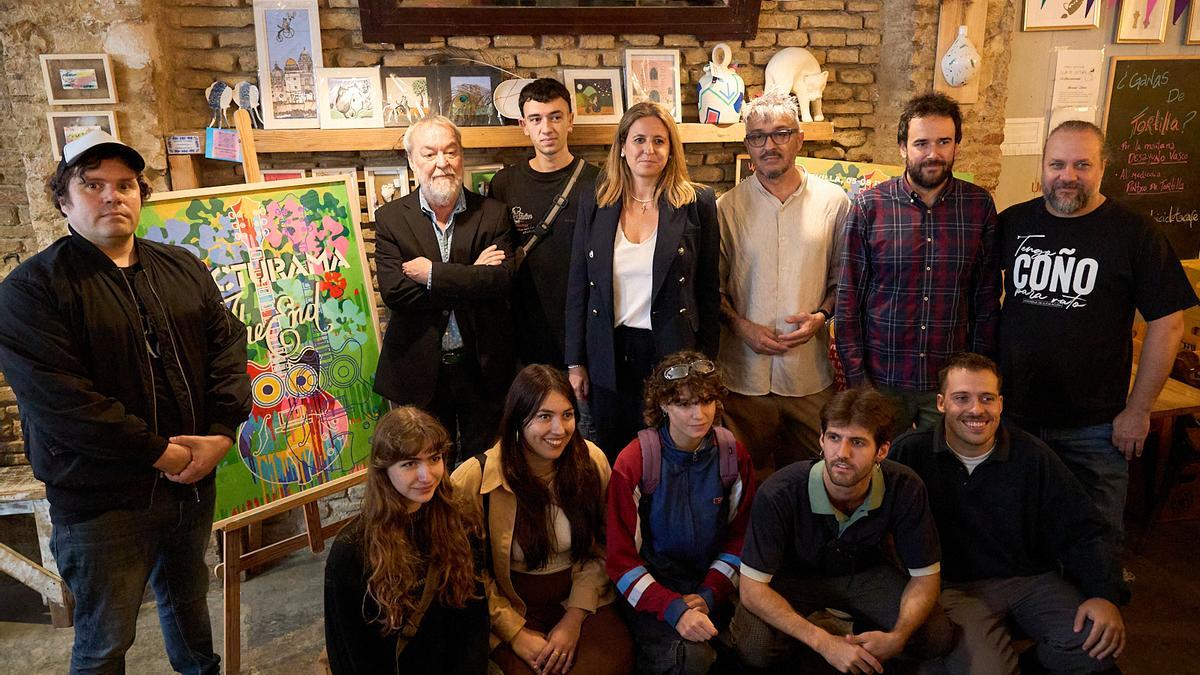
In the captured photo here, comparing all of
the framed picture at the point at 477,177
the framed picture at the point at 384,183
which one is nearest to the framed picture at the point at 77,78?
the framed picture at the point at 384,183

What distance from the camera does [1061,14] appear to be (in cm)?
417

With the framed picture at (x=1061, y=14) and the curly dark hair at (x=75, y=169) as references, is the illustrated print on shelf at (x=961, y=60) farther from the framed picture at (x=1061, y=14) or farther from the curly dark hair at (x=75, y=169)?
the curly dark hair at (x=75, y=169)

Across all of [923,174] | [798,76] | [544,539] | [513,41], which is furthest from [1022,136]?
[544,539]

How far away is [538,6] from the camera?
3494 mm

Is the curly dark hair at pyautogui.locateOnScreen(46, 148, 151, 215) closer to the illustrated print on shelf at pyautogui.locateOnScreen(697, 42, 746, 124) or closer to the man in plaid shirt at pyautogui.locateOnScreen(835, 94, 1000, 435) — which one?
the man in plaid shirt at pyautogui.locateOnScreen(835, 94, 1000, 435)

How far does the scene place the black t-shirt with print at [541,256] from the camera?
301cm

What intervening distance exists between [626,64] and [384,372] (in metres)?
1.78

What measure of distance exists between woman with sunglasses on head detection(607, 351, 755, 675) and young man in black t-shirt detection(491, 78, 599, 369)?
73cm

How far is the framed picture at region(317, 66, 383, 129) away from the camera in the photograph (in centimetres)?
338

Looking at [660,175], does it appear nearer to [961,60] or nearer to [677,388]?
[677,388]

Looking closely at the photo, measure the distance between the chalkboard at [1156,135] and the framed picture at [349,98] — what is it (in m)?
3.84

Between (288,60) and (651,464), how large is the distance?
2.32 metres

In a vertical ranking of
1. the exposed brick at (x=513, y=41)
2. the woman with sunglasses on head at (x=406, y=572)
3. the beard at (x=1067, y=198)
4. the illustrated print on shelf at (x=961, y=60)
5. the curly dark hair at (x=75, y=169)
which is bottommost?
the woman with sunglasses on head at (x=406, y=572)

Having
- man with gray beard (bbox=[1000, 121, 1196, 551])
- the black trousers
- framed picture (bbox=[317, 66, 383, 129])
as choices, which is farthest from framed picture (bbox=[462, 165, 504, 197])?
man with gray beard (bbox=[1000, 121, 1196, 551])
